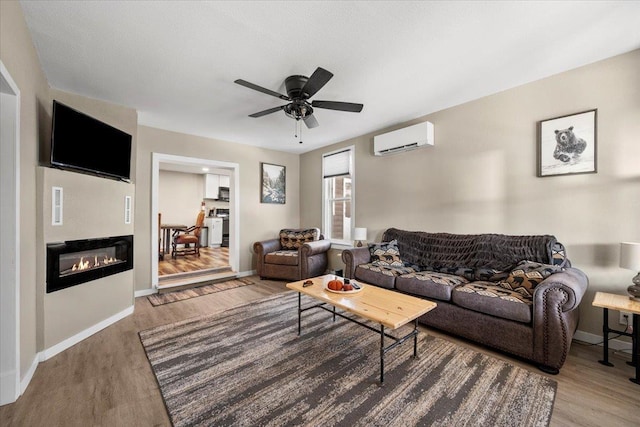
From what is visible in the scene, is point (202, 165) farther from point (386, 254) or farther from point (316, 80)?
point (386, 254)

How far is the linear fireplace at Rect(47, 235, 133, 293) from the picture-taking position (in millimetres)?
2262

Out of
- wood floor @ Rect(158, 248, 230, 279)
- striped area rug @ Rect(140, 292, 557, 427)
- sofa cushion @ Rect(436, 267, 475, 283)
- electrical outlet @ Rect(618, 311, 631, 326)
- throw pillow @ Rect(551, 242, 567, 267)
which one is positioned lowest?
striped area rug @ Rect(140, 292, 557, 427)

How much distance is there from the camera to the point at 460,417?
151 cm

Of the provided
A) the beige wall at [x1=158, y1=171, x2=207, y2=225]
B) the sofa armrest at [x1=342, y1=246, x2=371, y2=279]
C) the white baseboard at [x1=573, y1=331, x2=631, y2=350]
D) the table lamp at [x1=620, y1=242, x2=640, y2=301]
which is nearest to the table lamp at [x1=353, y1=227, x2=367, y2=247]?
the sofa armrest at [x1=342, y1=246, x2=371, y2=279]

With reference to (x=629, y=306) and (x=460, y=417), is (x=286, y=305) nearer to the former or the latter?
(x=460, y=417)

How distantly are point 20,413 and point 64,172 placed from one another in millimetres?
1872

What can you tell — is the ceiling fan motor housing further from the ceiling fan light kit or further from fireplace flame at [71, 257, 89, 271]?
fireplace flame at [71, 257, 89, 271]

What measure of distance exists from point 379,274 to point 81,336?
3145 mm

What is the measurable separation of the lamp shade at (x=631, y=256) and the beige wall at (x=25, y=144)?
14.5 ft

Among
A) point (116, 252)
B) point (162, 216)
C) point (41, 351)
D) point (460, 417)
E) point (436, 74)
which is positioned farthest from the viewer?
point (162, 216)

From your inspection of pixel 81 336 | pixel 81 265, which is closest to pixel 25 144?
pixel 81 265

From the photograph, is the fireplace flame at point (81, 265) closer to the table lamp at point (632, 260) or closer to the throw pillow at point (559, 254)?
the throw pillow at point (559, 254)

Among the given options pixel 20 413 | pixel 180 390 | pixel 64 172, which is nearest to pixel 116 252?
pixel 64 172

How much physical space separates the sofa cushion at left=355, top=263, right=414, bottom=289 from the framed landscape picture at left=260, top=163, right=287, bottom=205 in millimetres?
2737
